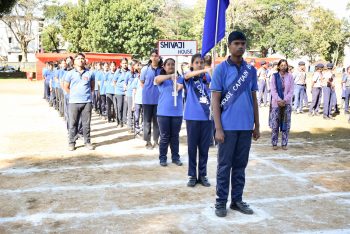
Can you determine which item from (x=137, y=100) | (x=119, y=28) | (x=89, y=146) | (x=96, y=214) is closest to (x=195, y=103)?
(x=96, y=214)

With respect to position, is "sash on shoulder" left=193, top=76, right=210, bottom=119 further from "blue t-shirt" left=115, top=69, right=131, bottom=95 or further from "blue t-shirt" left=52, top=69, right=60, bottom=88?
"blue t-shirt" left=52, top=69, right=60, bottom=88

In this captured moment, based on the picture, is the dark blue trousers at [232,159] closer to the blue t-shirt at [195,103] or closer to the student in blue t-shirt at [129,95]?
the blue t-shirt at [195,103]

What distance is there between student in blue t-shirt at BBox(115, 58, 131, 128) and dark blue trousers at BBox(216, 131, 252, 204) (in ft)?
22.9

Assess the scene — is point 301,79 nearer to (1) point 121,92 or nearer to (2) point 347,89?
(2) point 347,89

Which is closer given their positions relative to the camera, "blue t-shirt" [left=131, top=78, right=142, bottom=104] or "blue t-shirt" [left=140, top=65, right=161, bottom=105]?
"blue t-shirt" [left=140, top=65, right=161, bottom=105]

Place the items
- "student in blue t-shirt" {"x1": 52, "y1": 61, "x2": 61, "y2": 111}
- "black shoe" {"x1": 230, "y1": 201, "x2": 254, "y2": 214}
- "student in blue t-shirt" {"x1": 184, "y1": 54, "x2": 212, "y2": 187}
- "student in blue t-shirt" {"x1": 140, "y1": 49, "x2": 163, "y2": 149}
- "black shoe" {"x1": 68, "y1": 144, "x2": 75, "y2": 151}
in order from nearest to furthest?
1. "black shoe" {"x1": 230, "y1": 201, "x2": 254, "y2": 214}
2. "student in blue t-shirt" {"x1": 184, "y1": 54, "x2": 212, "y2": 187}
3. "student in blue t-shirt" {"x1": 140, "y1": 49, "x2": 163, "y2": 149}
4. "black shoe" {"x1": 68, "y1": 144, "x2": 75, "y2": 151}
5. "student in blue t-shirt" {"x1": 52, "y1": 61, "x2": 61, "y2": 111}

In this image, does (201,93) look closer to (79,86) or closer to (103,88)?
(79,86)

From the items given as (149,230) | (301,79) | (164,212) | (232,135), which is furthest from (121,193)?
(301,79)

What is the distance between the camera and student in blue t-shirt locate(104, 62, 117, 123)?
12.5m

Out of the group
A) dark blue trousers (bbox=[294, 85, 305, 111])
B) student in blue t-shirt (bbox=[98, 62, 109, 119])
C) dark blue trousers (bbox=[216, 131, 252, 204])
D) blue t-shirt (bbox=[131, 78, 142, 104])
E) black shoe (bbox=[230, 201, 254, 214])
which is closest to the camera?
dark blue trousers (bbox=[216, 131, 252, 204])

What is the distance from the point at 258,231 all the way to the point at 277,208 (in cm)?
87

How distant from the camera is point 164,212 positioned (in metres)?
5.12

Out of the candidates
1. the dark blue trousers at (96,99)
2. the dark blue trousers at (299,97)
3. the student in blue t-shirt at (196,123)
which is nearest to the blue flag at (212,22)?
the student in blue t-shirt at (196,123)

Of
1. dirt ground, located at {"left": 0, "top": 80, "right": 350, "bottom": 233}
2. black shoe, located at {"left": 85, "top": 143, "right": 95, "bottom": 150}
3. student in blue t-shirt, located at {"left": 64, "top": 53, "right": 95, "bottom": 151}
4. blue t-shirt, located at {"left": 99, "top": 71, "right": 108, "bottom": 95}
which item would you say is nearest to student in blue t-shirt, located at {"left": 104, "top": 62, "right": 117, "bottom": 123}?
blue t-shirt, located at {"left": 99, "top": 71, "right": 108, "bottom": 95}
